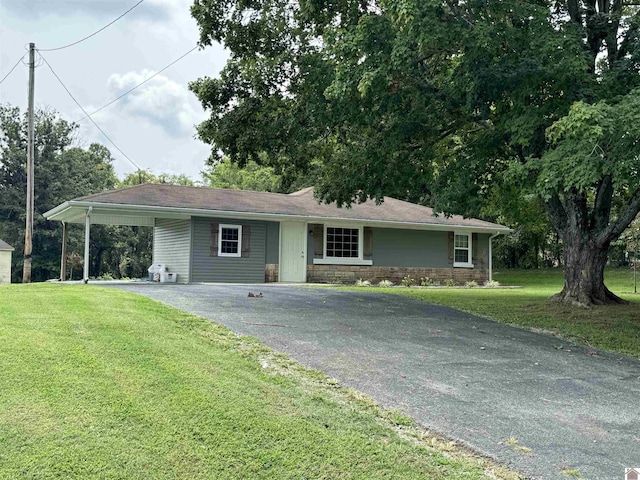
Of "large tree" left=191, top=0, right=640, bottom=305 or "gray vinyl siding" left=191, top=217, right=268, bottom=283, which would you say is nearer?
"large tree" left=191, top=0, right=640, bottom=305

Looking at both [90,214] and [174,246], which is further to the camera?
[174,246]

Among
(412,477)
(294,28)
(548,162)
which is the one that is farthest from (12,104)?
(412,477)

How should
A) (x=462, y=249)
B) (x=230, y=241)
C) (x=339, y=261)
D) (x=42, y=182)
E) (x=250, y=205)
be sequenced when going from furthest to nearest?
(x=42, y=182) → (x=462, y=249) → (x=339, y=261) → (x=250, y=205) → (x=230, y=241)

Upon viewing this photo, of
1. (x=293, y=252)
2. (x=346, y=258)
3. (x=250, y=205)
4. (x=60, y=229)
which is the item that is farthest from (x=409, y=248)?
(x=60, y=229)

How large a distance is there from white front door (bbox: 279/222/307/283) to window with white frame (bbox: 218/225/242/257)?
59.2 inches

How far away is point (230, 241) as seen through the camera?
1708 cm

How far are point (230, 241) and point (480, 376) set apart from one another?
1258 cm

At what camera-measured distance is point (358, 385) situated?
15.7 feet

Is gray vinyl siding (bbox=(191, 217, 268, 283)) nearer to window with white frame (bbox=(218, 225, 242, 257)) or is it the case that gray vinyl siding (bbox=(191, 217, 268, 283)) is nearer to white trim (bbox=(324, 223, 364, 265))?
window with white frame (bbox=(218, 225, 242, 257))

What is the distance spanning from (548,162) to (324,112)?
4071 mm

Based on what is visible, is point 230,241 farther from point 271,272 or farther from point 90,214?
point 90,214

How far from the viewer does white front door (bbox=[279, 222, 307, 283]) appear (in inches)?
706

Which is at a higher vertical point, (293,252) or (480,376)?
(293,252)

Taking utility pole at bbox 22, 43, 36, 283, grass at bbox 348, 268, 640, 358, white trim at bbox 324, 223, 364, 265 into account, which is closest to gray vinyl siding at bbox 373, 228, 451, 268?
white trim at bbox 324, 223, 364, 265
